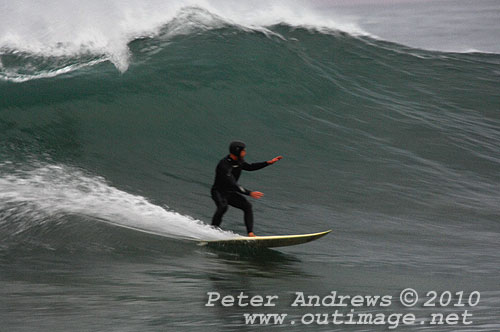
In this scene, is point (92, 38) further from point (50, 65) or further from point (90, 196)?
point (90, 196)

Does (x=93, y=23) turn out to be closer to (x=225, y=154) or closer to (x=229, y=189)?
(x=225, y=154)

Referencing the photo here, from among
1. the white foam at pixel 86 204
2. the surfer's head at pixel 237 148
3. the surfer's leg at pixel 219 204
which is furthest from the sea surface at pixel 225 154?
the surfer's head at pixel 237 148

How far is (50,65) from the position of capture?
14.9 m

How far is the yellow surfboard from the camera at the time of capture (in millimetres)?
7793

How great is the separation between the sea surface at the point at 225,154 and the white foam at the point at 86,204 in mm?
45

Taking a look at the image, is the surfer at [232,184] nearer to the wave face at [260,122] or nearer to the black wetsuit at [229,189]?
the black wetsuit at [229,189]

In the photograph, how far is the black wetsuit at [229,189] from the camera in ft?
26.1

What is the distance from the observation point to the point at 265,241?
7855 millimetres

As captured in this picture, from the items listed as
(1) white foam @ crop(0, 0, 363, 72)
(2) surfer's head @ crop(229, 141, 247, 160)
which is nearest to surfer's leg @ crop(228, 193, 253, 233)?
(2) surfer's head @ crop(229, 141, 247, 160)

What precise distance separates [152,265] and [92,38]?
1016cm

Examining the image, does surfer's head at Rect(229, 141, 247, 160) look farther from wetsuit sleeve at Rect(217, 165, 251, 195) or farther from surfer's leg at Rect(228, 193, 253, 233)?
surfer's leg at Rect(228, 193, 253, 233)

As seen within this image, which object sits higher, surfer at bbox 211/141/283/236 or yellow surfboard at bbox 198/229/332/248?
surfer at bbox 211/141/283/236

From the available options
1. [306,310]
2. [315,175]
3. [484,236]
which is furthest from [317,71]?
[306,310]

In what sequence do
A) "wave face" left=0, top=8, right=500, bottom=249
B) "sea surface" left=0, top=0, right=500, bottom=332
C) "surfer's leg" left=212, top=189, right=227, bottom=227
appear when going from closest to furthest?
"sea surface" left=0, top=0, right=500, bottom=332 < "surfer's leg" left=212, top=189, right=227, bottom=227 < "wave face" left=0, top=8, right=500, bottom=249
